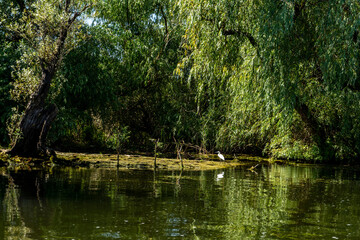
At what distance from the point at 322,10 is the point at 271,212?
738 centimetres

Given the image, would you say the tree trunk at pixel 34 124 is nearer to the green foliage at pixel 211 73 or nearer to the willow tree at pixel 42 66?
the willow tree at pixel 42 66

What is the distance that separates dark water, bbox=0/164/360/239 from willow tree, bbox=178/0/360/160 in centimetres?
323

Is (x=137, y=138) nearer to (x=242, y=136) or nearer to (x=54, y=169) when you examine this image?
(x=242, y=136)

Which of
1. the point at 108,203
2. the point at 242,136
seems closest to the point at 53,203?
the point at 108,203

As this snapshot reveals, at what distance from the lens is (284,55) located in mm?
12617

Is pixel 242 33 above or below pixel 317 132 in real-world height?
above

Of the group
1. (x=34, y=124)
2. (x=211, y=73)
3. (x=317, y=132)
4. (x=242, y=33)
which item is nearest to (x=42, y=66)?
(x=34, y=124)

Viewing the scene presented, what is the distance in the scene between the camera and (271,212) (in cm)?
711

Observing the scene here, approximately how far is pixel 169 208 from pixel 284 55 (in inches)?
278

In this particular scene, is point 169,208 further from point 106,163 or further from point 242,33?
point 242,33

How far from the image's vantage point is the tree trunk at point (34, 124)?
13844 millimetres

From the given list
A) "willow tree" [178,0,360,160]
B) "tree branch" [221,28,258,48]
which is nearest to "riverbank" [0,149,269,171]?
"willow tree" [178,0,360,160]

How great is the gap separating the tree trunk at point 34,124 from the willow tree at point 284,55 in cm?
493

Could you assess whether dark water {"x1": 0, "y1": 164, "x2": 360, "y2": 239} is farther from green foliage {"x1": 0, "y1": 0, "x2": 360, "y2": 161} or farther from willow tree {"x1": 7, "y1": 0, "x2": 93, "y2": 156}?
green foliage {"x1": 0, "y1": 0, "x2": 360, "y2": 161}
